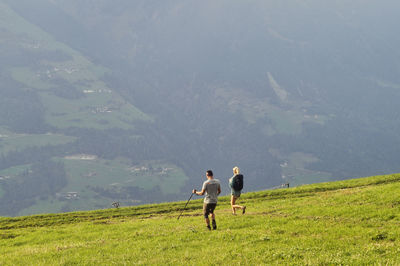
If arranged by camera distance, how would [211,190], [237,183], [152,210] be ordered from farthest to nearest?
[152,210], [237,183], [211,190]

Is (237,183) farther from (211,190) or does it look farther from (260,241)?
(260,241)

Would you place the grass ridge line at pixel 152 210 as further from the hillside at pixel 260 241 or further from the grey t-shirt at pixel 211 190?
the grey t-shirt at pixel 211 190

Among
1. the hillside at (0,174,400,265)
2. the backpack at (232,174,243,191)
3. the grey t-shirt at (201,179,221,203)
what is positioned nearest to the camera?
the hillside at (0,174,400,265)

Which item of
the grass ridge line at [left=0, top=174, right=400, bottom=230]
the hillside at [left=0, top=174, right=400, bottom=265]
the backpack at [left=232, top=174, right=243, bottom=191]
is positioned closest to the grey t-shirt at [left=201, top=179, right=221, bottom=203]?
the hillside at [left=0, top=174, right=400, bottom=265]

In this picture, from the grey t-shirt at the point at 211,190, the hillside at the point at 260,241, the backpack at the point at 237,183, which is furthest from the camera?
the backpack at the point at 237,183

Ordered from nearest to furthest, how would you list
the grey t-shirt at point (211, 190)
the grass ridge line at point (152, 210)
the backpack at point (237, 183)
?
the grey t-shirt at point (211, 190)
the backpack at point (237, 183)
the grass ridge line at point (152, 210)

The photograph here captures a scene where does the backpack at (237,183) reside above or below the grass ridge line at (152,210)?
above

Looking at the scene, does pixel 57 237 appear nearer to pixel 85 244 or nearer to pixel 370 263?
pixel 85 244

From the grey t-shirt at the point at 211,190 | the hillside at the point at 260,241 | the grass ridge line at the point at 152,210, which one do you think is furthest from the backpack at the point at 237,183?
the grass ridge line at the point at 152,210

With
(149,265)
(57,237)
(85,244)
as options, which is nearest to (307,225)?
(149,265)

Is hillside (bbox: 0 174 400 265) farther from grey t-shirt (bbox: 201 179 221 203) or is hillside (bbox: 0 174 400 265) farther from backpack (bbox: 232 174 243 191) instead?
backpack (bbox: 232 174 243 191)

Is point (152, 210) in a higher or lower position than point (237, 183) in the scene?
lower

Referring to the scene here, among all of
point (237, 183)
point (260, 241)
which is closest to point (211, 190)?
point (237, 183)

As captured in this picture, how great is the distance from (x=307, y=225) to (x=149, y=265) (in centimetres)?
979
